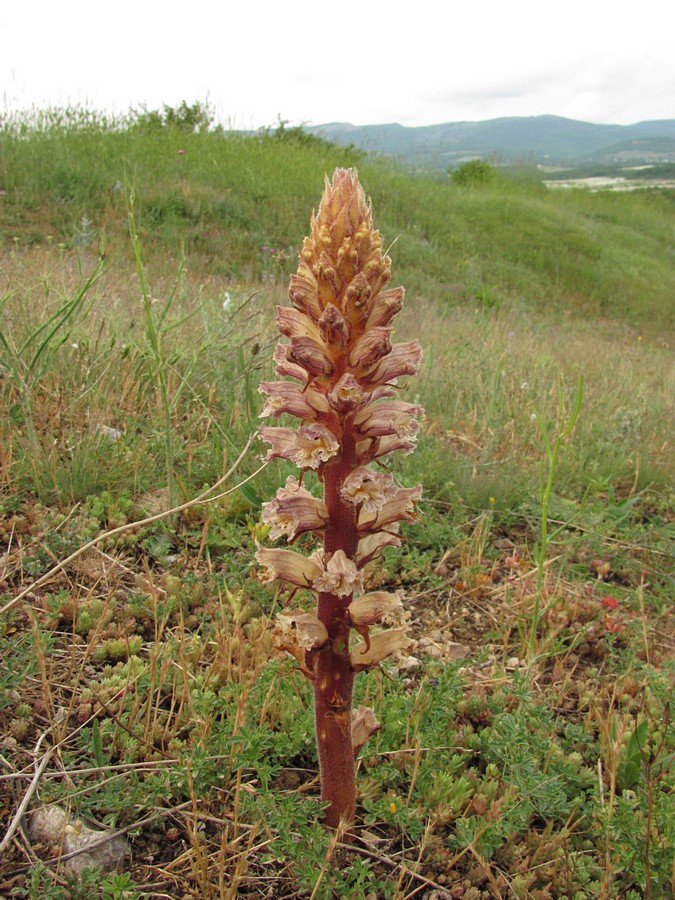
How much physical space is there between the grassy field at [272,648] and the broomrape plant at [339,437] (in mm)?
223

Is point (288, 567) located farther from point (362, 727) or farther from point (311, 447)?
point (362, 727)

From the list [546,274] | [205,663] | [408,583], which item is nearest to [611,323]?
[546,274]

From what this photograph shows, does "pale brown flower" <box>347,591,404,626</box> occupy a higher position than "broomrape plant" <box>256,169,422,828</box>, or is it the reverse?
"broomrape plant" <box>256,169,422,828</box>

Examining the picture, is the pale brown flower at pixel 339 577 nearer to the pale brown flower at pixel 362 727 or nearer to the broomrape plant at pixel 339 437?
the broomrape plant at pixel 339 437

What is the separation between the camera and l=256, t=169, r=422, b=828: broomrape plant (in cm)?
151

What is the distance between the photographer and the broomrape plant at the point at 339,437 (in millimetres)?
1509

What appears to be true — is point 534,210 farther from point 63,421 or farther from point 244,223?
point 63,421

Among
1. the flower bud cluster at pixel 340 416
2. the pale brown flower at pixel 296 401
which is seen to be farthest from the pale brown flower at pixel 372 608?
the pale brown flower at pixel 296 401

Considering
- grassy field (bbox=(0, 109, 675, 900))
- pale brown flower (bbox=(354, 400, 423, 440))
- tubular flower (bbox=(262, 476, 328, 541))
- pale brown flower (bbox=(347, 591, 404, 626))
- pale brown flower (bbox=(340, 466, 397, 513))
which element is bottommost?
grassy field (bbox=(0, 109, 675, 900))

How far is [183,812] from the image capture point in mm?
1870

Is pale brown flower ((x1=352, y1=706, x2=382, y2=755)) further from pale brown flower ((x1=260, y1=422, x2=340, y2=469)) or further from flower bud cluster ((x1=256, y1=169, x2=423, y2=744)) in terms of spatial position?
pale brown flower ((x1=260, y1=422, x2=340, y2=469))

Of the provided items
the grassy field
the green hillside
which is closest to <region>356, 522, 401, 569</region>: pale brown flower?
the grassy field

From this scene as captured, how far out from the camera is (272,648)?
2498mm

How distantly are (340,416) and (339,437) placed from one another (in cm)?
5
